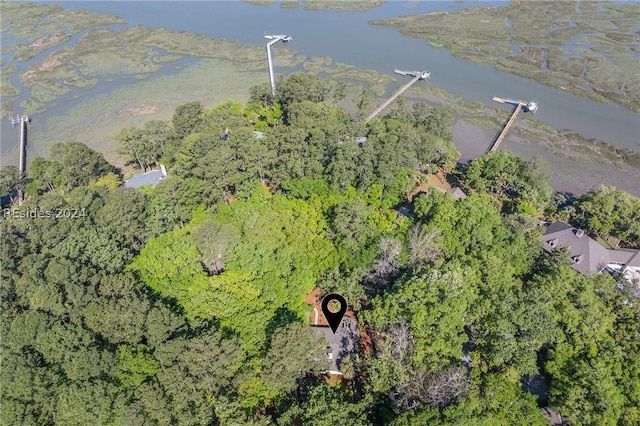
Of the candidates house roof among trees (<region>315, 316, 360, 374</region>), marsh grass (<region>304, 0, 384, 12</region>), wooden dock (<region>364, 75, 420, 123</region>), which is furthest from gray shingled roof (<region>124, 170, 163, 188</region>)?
marsh grass (<region>304, 0, 384, 12</region>)

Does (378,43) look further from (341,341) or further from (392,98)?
(341,341)

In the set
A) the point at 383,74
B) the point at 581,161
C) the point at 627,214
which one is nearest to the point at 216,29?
the point at 383,74

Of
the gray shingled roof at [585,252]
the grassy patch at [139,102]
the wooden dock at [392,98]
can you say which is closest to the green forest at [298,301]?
the gray shingled roof at [585,252]

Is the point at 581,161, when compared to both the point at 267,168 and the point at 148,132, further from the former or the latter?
the point at 148,132

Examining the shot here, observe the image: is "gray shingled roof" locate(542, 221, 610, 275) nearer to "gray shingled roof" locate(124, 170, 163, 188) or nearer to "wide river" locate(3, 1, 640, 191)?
"wide river" locate(3, 1, 640, 191)

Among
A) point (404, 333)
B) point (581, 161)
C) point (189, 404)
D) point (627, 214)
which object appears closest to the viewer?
point (189, 404)

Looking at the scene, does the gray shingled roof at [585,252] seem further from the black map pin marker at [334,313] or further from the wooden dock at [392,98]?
the wooden dock at [392,98]

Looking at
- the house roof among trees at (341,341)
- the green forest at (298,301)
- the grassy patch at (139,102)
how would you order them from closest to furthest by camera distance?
the green forest at (298,301) → the house roof among trees at (341,341) → the grassy patch at (139,102)

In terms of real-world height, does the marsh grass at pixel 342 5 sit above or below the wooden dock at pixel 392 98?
above
